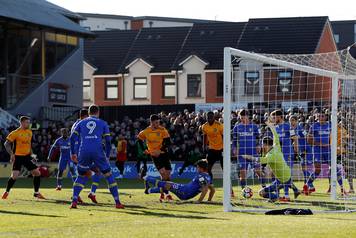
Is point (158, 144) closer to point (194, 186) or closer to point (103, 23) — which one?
point (194, 186)

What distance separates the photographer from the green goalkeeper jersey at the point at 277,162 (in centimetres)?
2036

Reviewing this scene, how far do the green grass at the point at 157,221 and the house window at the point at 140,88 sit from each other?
154 feet

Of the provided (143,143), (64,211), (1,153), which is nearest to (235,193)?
(143,143)

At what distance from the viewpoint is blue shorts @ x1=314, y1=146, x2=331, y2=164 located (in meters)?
24.1

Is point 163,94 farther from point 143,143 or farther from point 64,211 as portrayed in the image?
point 64,211

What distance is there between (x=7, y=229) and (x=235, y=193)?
413 inches

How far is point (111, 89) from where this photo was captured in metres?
69.2

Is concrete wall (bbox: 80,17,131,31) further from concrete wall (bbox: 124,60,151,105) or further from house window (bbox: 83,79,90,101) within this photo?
concrete wall (bbox: 124,60,151,105)

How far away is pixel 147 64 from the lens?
67.4 meters

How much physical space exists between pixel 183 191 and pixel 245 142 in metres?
3.29

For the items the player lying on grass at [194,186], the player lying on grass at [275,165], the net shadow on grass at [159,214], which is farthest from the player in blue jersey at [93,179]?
the player lying on grass at [275,165]

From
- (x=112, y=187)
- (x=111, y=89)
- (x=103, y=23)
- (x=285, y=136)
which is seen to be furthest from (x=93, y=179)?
(x=103, y=23)

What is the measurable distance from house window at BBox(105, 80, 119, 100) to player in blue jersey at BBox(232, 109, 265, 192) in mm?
45711

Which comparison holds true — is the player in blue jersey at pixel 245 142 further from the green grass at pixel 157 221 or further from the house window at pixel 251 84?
the house window at pixel 251 84
